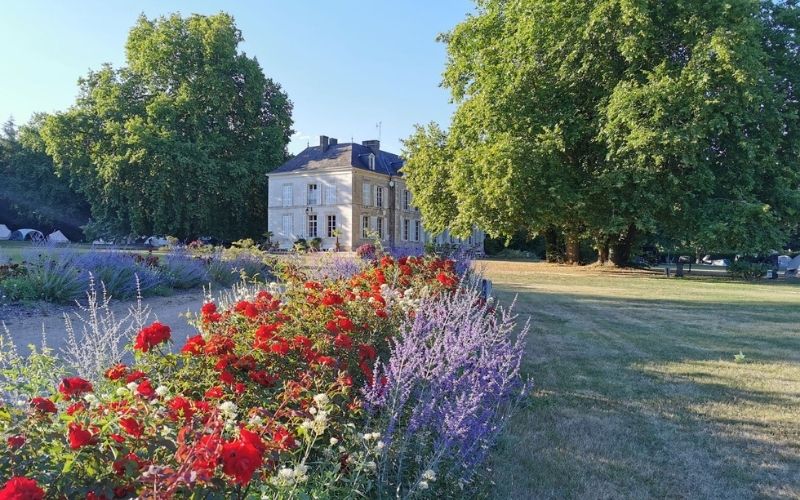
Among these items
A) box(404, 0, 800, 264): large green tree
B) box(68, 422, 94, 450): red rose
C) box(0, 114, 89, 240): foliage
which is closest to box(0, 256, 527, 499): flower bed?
box(68, 422, 94, 450): red rose

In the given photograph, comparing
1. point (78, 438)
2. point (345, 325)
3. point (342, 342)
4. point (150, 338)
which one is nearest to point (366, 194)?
point (345, 325)

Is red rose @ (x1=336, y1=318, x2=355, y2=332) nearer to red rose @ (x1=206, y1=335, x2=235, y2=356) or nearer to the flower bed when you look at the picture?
the flower bed

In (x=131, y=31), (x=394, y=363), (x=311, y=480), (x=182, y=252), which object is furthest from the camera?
(x=131, y=31)

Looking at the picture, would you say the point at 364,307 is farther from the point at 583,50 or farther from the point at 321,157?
the point at 321,157

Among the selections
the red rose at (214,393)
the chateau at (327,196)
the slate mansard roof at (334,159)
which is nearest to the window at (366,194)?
the chateau at (327,196)

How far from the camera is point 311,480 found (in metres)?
2.03

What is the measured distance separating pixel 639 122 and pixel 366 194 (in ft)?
82.3

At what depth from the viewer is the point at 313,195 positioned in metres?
39.8

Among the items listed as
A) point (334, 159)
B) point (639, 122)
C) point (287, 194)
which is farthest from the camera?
point (334, 159)

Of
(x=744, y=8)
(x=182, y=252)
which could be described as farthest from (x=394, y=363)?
(x=744, y=8)

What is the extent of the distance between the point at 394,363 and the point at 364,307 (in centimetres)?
138

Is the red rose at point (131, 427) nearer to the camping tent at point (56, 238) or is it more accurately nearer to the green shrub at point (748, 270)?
the camping tent at point (56, 238)

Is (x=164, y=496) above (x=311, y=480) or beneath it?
above

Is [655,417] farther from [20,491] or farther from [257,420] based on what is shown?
[20,491]
